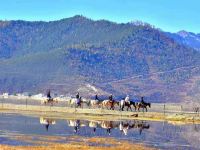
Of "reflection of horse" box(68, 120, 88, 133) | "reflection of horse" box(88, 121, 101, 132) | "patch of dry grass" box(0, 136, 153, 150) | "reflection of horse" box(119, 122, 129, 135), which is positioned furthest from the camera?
"reflection of horse" box(88, 121, 101, 132)

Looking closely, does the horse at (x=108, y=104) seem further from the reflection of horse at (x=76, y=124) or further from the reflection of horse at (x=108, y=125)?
the reflection of horse at (x=76, y=124)

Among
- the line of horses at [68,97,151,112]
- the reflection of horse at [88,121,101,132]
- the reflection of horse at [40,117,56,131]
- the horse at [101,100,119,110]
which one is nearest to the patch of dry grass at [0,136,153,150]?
the reflection of horse at [88,121,101,132]

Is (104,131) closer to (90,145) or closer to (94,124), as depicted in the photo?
(94,124)

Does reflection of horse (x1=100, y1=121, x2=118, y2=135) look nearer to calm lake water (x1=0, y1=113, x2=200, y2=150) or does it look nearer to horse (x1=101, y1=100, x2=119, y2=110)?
calm lake water (x1=0, y1=113, x2=200, y2=150)

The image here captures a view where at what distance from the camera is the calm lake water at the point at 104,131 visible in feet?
178

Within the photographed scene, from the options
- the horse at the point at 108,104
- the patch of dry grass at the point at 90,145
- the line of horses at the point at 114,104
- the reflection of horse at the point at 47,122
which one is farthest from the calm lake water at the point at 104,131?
the horse at the point at 108,104

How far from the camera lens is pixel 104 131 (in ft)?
203

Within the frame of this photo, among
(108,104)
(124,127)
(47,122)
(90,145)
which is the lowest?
(90,145)

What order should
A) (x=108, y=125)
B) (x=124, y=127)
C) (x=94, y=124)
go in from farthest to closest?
(x=94, y=124), (x=108, y=125), (x=124, y=127)

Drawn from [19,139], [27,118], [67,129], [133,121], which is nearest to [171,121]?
[133,121]

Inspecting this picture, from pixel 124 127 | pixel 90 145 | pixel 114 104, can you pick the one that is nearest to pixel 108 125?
pixel 124 127

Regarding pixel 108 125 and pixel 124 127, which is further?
pixel 108 125

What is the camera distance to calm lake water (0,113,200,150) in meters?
54.2

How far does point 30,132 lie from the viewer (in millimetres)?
57719
